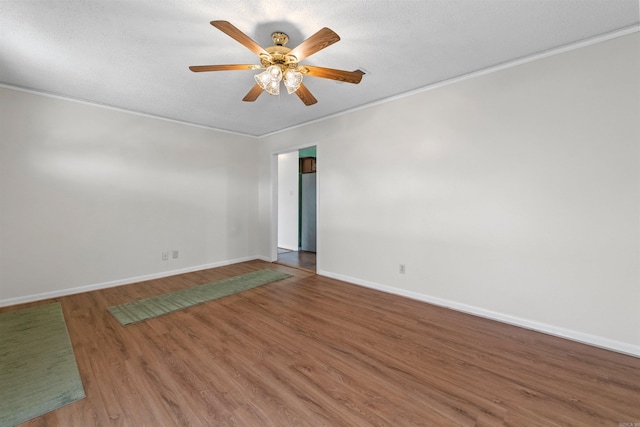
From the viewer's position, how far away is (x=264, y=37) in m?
2.18

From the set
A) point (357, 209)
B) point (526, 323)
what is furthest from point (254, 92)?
point (526, 323)

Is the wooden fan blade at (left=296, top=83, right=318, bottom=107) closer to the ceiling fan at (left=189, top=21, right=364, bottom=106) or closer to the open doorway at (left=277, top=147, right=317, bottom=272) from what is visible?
the ceiling fan at (left=189, top=21, right=364, bottom=106)

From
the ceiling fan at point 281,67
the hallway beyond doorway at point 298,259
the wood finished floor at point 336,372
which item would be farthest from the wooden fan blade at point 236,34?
the hallway beyond doorway at point 298,259

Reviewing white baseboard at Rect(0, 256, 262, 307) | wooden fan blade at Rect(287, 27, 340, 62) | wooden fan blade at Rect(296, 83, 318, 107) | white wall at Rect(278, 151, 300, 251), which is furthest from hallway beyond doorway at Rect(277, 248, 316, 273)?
wooden fan blade at Rect(287, 27, 340, 62)

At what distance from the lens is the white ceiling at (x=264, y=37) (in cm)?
185

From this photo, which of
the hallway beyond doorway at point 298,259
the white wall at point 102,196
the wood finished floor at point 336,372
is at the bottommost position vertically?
the wood finished floor at point 336,372

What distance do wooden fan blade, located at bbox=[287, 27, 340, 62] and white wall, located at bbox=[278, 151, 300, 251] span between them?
436cm

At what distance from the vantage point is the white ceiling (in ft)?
6.06

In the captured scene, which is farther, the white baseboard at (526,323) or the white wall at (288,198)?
the white wall at (288,198)

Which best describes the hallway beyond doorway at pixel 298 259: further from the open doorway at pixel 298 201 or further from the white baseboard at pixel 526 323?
the white baseboard at pixel 526 323

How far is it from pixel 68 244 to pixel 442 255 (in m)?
4.84

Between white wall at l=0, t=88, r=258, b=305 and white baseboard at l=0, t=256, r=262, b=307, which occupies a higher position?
white wall at l=0, t=88, r=258, b=305

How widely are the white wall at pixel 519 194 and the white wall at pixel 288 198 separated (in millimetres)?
2850

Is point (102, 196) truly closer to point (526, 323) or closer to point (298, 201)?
point (298, 201)
